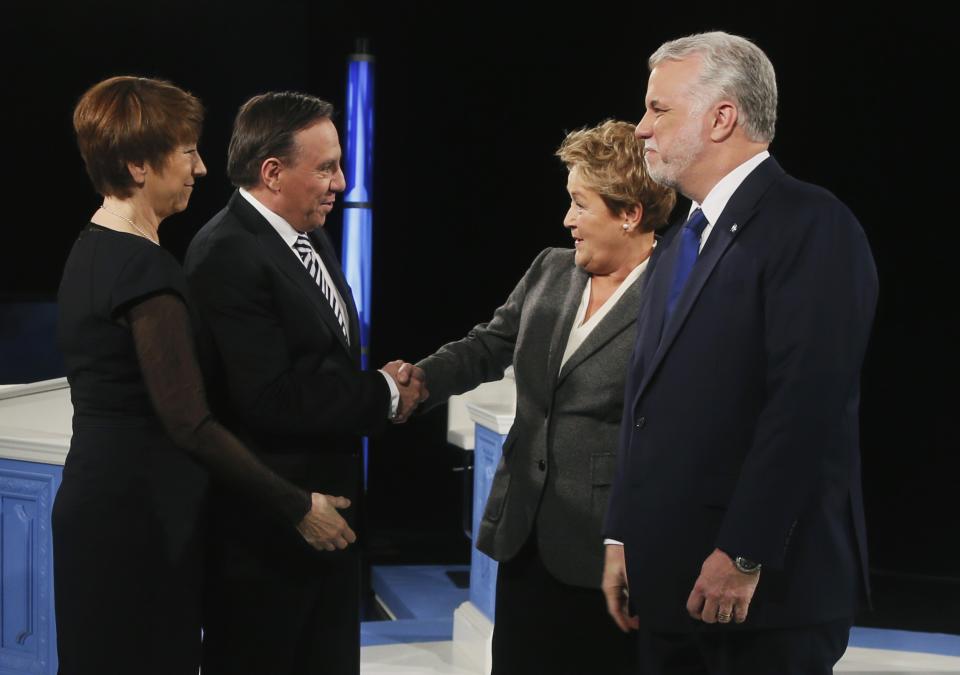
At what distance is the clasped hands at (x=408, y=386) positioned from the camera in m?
2.50

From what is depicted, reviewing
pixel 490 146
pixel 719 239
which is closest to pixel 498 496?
pixel 719 239

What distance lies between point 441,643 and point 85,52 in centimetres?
313

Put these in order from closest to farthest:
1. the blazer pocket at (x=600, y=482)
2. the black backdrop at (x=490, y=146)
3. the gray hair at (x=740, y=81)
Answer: the gray hair at (x=740, y=81) < the blazer pocket at (x=600, y=482) < the black backdrop at (x=490, y=146)

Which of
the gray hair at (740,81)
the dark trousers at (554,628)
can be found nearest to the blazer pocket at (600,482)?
the dark trousers at (554,628)

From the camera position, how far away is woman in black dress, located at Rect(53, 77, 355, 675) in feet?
6.41

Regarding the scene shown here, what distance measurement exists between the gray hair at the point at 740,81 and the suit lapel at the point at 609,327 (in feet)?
1.70

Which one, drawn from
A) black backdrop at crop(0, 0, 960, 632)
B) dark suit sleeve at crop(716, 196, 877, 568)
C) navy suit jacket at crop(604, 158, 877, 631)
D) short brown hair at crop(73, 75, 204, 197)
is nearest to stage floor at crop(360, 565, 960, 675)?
black backdrop at crop(0, 0, 960, 632)

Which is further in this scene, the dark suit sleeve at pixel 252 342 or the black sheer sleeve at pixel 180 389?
the dark suit sleeve at pixel 252 342

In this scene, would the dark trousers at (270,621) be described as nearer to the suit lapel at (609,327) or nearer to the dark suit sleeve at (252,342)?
the dark suit sleeve at (252,342)

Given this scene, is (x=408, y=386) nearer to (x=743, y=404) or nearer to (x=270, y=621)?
(x=270, y=621)

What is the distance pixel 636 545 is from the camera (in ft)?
5.67

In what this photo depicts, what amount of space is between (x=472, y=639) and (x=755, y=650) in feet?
7.92

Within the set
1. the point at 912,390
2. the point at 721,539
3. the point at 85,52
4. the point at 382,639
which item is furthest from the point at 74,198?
the point at 721,539

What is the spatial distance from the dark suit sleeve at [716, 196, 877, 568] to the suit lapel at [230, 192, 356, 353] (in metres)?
0.92
